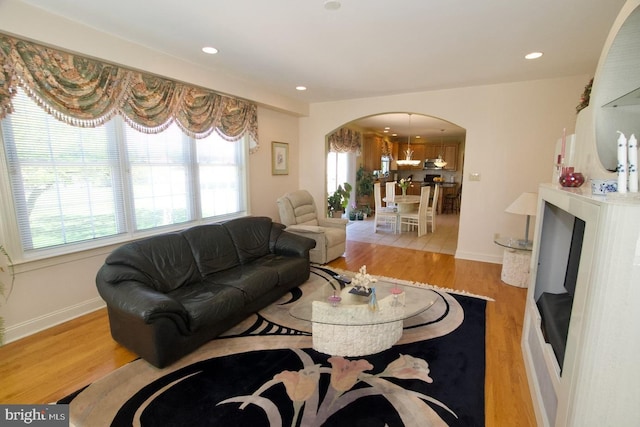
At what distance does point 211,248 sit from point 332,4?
95.6 inches

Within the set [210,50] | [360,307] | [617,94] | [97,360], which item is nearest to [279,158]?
[210,50]

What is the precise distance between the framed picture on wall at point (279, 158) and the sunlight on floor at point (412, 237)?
1933mm

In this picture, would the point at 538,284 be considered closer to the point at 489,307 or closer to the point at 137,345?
the point at 489,307

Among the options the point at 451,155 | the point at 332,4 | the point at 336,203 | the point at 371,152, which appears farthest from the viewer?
the point at 451,155

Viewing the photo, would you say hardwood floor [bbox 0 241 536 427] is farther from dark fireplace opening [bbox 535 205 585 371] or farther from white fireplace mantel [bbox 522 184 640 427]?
white fireplace mantel [bbox 522 184 640 427]

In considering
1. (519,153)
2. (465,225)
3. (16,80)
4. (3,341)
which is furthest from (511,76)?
(3,341)

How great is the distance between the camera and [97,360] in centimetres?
225

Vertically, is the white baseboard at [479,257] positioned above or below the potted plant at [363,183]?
below

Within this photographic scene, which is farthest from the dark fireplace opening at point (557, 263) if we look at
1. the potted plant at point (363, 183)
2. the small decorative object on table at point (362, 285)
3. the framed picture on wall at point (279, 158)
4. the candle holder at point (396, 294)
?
the potted plant at point (363, 183)

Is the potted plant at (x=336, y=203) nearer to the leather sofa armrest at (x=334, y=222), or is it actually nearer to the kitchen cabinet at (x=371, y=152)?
the leather sofa armrest at (x=334, y=222)

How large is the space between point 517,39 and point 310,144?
11.9 ft

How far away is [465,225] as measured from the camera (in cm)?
469

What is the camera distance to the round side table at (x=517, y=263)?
360cm

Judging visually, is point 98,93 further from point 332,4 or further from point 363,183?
point 363,183
